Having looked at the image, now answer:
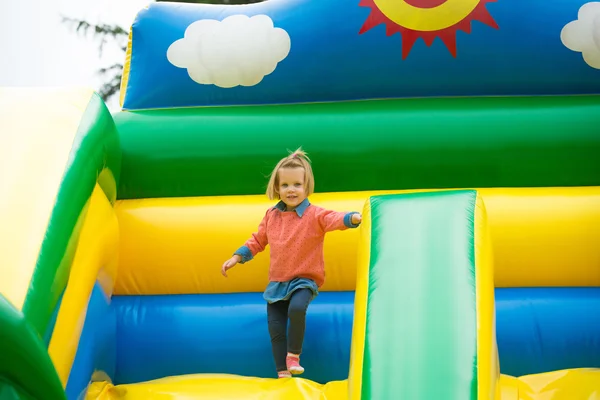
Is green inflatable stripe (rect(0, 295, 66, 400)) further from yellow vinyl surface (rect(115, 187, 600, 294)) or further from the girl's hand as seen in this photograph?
yellow vinyl surface (rect(115, 187, 600, 294))

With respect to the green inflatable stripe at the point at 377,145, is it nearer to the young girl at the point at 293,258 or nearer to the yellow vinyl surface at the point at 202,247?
the yellow vinyl surface at the point at 202,247

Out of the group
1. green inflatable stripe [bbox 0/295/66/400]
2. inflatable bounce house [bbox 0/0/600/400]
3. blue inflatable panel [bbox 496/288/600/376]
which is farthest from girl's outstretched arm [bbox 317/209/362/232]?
green inflatable stripe [bbox 0/295/66/400]

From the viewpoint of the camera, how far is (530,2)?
2.99 meters

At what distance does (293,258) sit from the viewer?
2445 mm

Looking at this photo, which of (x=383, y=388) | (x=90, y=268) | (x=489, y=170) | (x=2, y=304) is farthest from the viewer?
(x=489, y=170)

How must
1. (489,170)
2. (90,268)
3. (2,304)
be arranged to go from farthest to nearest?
1. (489,170)
2. (90,268)
3. (2,304)

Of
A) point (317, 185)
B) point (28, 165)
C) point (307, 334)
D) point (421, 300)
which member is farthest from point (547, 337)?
point (28, 165)

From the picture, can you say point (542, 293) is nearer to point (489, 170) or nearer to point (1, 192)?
point (489, 170)

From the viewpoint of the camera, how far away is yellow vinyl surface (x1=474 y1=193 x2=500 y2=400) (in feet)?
5.54

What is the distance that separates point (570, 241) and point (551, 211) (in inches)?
4.7

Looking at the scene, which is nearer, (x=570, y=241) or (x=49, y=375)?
(x=49, y=375)

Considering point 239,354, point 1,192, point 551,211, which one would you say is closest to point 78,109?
point 1,192

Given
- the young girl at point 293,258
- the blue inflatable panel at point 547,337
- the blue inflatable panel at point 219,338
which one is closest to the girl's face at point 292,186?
the young girl at point 293,258

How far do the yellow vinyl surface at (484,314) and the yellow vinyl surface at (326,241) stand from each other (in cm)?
68
